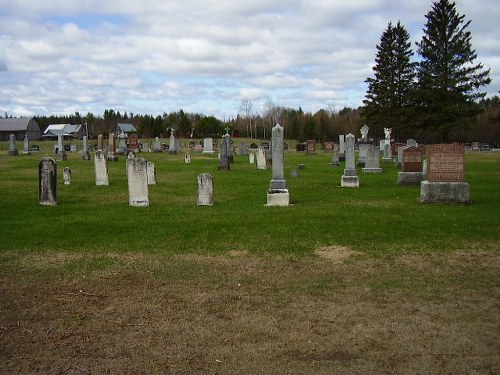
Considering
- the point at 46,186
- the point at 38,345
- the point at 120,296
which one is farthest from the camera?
the point at 46,186

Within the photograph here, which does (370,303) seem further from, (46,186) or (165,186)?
(165,186)

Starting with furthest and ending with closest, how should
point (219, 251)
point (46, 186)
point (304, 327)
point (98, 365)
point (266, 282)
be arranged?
point (46, 186)
point (219, 251)
point (266, 282)
point (304, 327)
point (98, 365)

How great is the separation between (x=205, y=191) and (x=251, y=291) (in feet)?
23.8

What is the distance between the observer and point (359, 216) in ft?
37.1

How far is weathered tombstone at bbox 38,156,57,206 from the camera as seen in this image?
43.6ft

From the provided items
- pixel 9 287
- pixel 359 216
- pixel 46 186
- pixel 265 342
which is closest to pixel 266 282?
pixel 265 342

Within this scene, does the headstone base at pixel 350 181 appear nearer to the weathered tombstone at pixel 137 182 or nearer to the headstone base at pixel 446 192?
the headstone base at pixel 446 192

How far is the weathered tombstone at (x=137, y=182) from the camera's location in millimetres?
13273

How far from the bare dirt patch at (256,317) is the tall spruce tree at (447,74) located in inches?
1831

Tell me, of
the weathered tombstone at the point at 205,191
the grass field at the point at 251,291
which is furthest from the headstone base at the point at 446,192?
the weathered tombstone at the point at 205,191

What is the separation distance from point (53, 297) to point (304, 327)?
10.3 ft

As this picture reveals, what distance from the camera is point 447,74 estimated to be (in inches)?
1984

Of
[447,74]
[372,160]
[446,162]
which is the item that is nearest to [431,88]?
[447,74]

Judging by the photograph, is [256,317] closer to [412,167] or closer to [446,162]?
[446,162]
